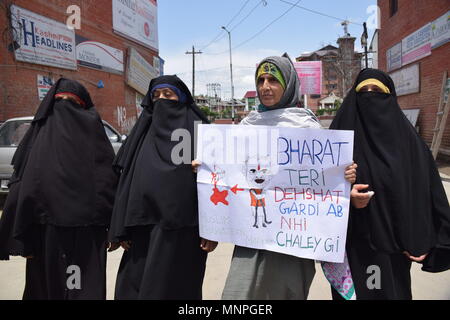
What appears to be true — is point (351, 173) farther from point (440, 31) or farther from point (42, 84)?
point (42, 84)

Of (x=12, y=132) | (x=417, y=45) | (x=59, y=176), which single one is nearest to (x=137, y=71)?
(x=12, y=132)

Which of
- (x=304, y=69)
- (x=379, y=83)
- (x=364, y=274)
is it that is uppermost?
(x=304, y=69)

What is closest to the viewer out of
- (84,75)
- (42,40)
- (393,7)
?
(42,40)

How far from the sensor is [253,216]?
5.64 feet

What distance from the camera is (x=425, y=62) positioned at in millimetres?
9672

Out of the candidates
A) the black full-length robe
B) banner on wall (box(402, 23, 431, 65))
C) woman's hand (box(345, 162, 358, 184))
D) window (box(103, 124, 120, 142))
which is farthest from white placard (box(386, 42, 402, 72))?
the black full-length robe

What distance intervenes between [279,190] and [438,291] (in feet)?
6.64

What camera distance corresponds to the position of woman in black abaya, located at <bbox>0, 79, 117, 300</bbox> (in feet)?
6.39

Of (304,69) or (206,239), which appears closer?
(206,239)

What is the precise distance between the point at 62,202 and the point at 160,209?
1.98ft
